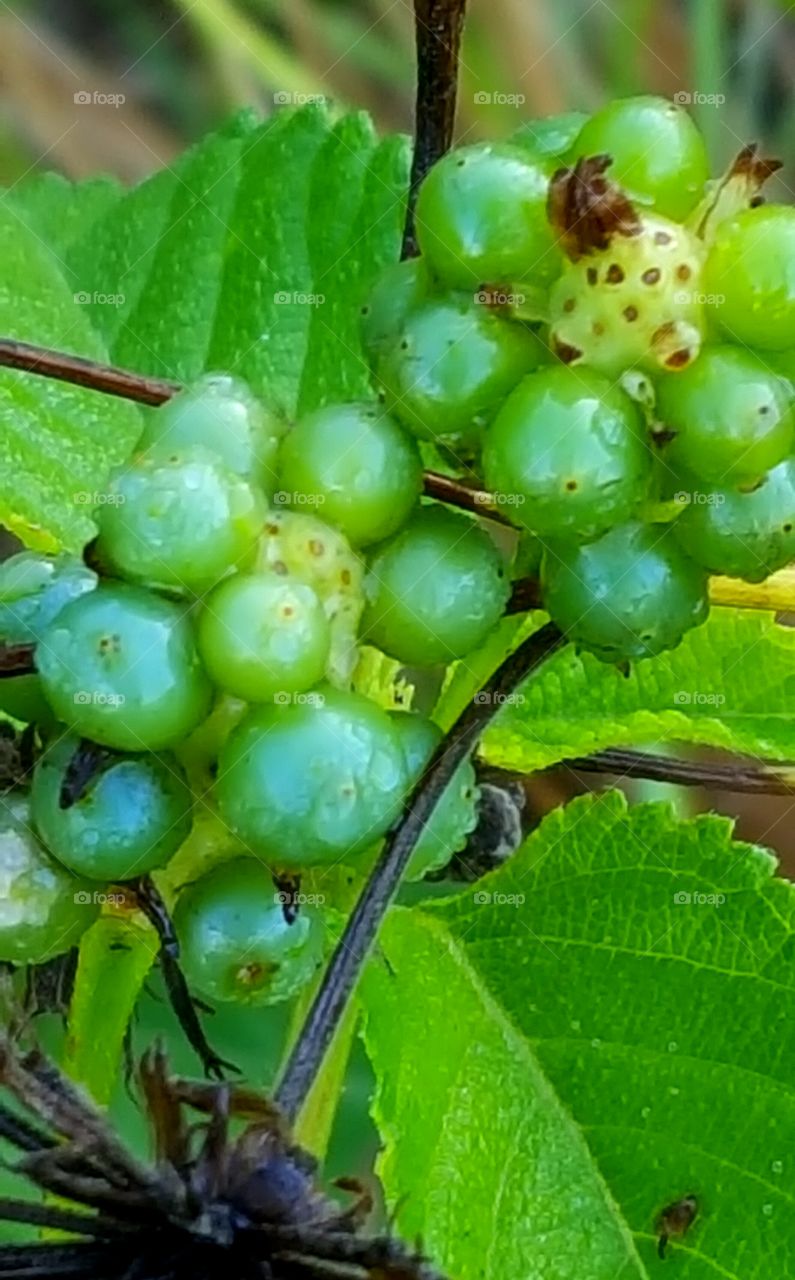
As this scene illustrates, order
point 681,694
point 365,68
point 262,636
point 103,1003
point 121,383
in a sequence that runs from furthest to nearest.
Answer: point 365,68
point 681,694
point 103,1003
point 121,383
point 262,636

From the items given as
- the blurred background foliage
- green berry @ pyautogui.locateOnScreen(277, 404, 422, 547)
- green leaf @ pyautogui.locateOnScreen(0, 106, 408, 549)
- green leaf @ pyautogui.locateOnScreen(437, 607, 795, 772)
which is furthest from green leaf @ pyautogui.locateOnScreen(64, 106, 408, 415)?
the blurred background foliage

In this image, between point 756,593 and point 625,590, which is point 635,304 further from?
point 756,593

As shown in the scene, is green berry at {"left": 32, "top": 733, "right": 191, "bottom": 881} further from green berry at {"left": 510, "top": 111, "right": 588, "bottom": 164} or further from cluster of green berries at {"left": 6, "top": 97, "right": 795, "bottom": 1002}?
green berry at {"left": 510, "top": 111, "right": 588, "bottom": 164}

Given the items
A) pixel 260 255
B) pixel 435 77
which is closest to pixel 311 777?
pixel 435 77

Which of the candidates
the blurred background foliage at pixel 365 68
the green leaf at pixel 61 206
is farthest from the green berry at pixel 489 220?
the blurred background foliage at pixel 365 68

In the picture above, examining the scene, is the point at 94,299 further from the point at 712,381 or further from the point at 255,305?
the point at 712,381

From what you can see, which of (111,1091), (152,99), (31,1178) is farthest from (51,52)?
(31,1178)
